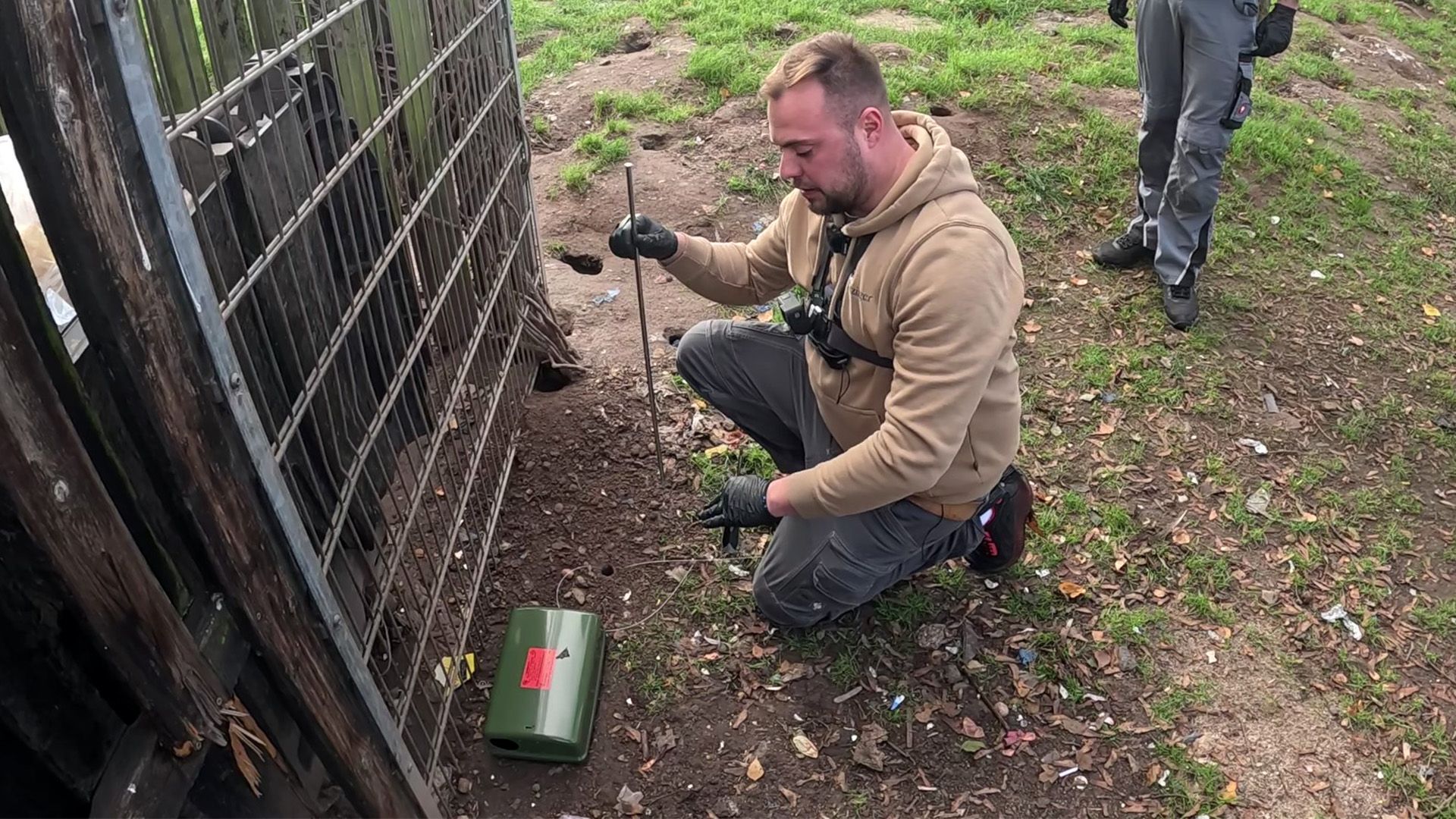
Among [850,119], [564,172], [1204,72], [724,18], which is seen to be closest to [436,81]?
[850,119]

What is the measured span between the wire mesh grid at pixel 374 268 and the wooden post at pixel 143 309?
156mm

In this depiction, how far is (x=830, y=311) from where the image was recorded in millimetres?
2928

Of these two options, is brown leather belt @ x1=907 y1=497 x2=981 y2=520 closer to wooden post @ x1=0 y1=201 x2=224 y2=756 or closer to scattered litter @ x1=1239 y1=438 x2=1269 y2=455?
scattered litter @ x1=1239 y1=438 x2=1269 y2=455

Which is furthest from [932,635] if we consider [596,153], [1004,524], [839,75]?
[596,153]

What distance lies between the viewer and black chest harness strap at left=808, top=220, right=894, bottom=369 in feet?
9.29

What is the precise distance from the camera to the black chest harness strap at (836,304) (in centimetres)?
283

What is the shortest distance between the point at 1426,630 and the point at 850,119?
2689 millimetres

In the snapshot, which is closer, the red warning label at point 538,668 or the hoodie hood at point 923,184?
the hoodie hood at point 923,184

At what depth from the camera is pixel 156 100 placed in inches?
54.0

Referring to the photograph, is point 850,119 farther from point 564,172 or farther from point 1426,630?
point 564,172

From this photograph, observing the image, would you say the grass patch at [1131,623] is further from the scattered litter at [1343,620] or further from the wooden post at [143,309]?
the wooden post at [143,309]

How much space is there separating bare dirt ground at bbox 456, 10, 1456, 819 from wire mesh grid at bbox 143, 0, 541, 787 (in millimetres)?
469

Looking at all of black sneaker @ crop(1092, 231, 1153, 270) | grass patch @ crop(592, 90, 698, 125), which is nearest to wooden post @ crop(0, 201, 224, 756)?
black sneaker @ crop(1092, 231, 1153, 270)

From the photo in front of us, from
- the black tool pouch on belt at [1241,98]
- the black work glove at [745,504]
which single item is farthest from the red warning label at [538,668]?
the black tool pouch on belt at [1241,98]
